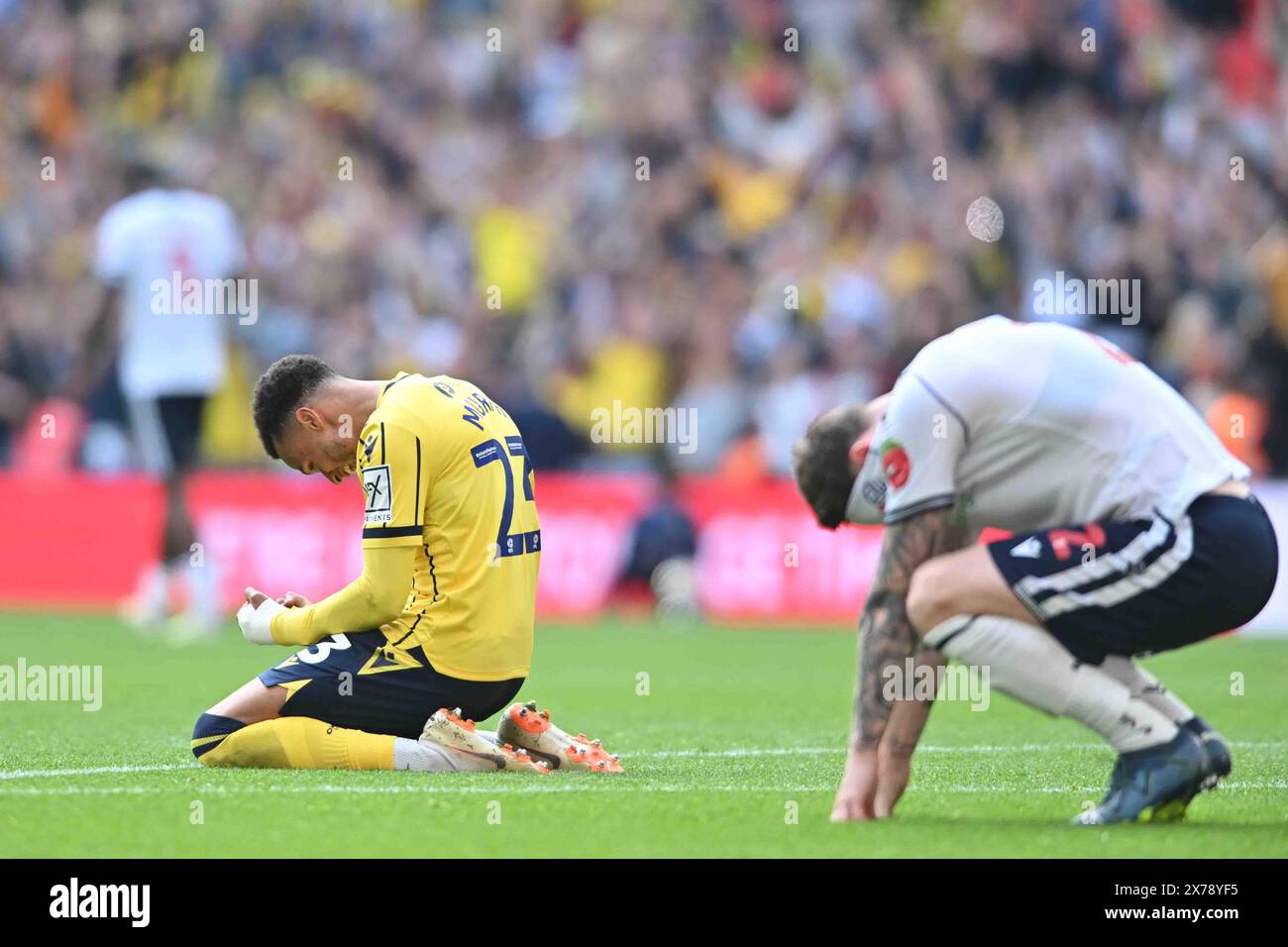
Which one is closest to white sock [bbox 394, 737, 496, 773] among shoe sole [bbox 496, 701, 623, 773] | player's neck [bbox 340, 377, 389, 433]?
shoe sole [bbox 496, 701, 623, 773]

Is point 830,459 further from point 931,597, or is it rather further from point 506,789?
point 506,789

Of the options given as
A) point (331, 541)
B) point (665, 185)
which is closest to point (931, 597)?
point (331, 541)

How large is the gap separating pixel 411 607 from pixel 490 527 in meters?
0.45

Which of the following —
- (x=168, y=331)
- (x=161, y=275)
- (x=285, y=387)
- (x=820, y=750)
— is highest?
(x=161, y=275)

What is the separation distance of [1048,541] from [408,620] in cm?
249

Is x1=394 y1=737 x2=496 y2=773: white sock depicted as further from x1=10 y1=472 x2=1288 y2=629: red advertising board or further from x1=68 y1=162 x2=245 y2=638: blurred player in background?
x1=10 y1=472 x2=1288 y2=629: red advertising board

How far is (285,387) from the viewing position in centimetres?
728

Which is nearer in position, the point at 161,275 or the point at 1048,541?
the point at 1048,541

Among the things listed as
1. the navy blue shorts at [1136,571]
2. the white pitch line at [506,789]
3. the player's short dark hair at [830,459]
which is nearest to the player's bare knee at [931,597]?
the navy blue shorts at [1136,571]

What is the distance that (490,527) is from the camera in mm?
7227

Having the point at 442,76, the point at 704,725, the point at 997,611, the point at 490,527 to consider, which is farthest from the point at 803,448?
the point at 442,76

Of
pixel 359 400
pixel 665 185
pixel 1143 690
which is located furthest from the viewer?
pixel 665 185

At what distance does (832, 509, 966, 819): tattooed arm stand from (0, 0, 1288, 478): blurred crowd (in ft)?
35.6

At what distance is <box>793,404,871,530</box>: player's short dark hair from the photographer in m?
6.15
